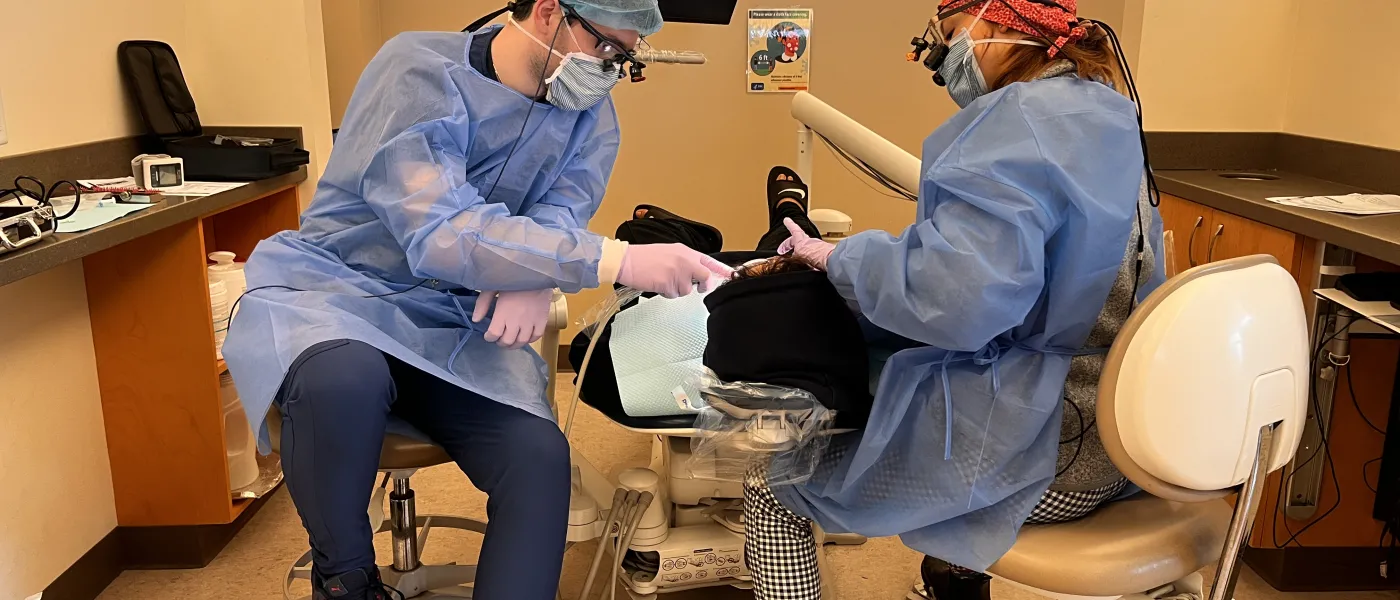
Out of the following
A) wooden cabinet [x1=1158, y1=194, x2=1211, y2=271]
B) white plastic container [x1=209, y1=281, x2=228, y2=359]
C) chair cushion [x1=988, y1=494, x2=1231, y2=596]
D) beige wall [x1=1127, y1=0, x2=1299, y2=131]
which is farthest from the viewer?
beige wall [x1=1127, y1=0, x2=1299, y2=131]

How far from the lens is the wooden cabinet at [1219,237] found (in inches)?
76.2

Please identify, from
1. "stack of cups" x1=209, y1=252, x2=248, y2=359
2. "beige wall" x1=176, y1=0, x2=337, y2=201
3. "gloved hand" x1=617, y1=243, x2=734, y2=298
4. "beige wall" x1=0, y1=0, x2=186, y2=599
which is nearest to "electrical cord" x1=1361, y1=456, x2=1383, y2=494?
"gloved hand" x1=617, y1=243, x2=734, y2=298

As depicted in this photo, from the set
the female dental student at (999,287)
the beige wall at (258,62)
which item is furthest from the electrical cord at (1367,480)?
the beige wall at (258,62)

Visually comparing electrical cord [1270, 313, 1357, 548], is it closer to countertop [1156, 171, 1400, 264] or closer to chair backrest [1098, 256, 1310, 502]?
countertop [1156, 171, 1400, 264]

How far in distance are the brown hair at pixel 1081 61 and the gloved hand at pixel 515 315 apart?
70 cm

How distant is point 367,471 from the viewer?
50.4 inches

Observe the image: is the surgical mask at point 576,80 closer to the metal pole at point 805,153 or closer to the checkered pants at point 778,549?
the checkered pants at point 778,549

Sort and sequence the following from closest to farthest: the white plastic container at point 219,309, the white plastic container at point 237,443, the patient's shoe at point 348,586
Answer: the patient's shoe at point 348,586 → the white plastic container at point 219,309 → the white plastic container at point 237,443

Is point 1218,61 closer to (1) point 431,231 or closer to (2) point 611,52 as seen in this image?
(2) point 611,52

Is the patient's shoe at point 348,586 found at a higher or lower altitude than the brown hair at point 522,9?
lower

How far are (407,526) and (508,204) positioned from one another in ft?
2.02

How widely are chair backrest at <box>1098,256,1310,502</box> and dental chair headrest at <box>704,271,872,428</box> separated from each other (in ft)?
1.09

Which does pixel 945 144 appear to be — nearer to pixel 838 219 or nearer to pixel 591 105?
pixel 591 105

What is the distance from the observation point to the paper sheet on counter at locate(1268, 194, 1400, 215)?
75.4 inches
